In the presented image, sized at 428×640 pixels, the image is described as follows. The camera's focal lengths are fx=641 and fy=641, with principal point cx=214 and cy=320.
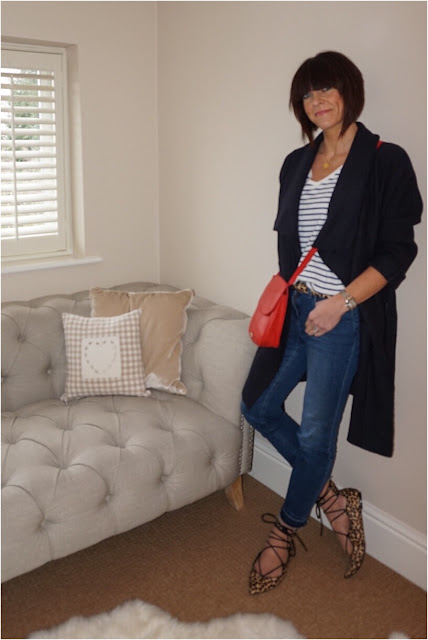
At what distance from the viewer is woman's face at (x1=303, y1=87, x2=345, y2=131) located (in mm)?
1857

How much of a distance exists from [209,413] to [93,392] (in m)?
0.44

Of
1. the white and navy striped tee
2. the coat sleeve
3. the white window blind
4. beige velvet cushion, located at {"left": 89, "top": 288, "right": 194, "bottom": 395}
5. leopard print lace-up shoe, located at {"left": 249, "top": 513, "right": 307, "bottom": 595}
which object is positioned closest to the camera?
the coat sleeve

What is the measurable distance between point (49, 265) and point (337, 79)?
4.91 feet

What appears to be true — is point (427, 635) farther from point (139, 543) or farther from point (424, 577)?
point (139, 543)

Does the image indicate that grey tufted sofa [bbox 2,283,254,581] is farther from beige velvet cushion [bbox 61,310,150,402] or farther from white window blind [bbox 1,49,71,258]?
white window blind [bbox 1,49,71,258]

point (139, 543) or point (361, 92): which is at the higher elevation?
point (361, 92)

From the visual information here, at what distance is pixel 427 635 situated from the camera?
1.92 meters

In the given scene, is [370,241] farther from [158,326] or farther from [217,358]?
[158,326]

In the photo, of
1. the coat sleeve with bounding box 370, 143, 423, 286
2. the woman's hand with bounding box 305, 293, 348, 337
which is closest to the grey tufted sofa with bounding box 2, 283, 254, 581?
the woman's hand with bounding box 305, 293, 348, 337

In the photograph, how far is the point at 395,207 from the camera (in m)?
1.81

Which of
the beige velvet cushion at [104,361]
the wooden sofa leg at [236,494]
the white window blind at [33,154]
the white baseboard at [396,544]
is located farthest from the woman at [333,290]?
the white window blind at [33,154]

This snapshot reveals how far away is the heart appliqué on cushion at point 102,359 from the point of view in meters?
2.37

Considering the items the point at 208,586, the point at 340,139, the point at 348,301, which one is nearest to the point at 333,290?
the point at 348,301

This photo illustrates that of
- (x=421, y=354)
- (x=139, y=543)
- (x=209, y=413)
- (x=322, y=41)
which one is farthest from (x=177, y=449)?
(x=322, y=41)
